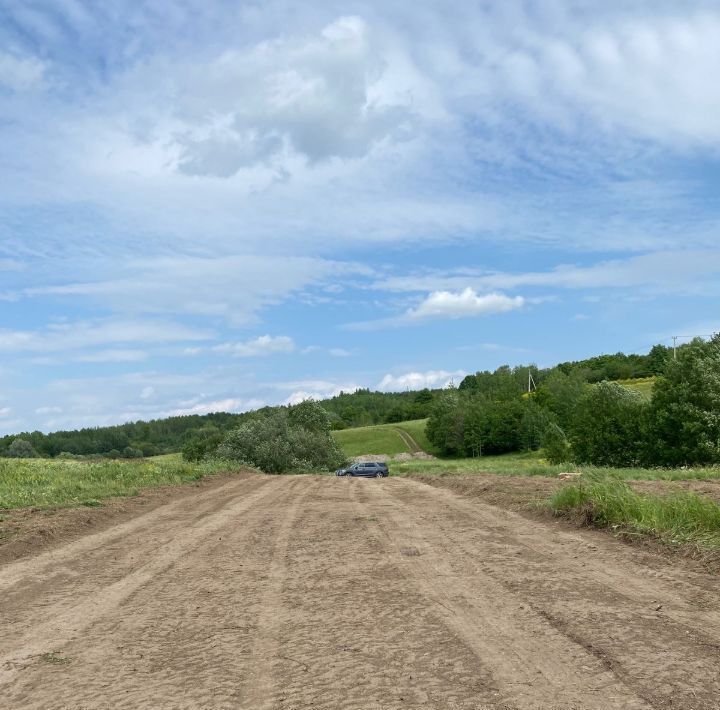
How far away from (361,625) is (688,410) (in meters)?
43.9

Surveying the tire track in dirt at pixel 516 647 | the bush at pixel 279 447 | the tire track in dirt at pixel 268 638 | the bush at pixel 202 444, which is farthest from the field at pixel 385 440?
the tire track in dirt at pixel 516 647

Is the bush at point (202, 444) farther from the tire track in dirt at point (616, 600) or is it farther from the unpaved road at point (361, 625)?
the tire track in dirt at point (616, 600)

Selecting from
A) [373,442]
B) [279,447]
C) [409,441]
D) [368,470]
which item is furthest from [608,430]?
[409,441]

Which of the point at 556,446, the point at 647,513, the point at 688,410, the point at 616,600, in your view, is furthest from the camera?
the point at 556,446

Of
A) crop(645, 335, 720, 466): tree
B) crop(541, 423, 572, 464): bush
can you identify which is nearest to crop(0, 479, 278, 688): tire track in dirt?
crop(645, 335, 720, 466): tree

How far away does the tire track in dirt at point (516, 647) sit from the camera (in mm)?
4426

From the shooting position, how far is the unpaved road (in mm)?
4637

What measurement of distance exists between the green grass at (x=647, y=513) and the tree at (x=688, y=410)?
3464 centimetres

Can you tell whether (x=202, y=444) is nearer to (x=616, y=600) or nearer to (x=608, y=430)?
(x=608, y=430)

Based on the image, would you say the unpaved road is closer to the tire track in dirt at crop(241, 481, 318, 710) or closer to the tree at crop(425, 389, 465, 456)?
the tire track in dirt at crop(241, 481, 318, 710)

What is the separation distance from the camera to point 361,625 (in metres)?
6.20

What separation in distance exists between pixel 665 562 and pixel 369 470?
107ft

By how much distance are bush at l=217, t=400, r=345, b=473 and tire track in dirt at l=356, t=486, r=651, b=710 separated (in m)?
39.4

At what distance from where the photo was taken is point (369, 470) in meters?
40.6
